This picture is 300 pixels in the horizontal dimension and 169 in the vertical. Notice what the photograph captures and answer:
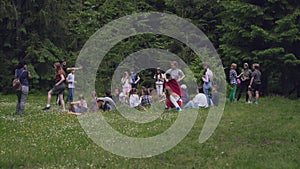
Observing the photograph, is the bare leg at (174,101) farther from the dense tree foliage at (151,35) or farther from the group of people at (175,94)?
the dense tree foliage at (151,35)

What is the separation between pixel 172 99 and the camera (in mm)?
17641

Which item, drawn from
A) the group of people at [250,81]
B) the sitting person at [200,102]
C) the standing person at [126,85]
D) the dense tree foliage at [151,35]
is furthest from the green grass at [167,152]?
the dense tree foliage at [151,35]

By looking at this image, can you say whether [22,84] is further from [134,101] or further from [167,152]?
[167,152]

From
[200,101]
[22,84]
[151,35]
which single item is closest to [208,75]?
[200,101]

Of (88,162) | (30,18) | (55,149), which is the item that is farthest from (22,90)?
(30,18)

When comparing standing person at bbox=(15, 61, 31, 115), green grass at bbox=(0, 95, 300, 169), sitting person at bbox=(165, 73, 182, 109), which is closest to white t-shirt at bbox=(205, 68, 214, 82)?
sitting person at bbox=(165, 73, 182, 109)

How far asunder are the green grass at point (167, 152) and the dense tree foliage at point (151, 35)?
12.5 metres

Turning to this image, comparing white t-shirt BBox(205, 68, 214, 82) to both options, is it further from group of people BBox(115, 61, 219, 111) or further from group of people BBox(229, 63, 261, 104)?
group of people BBox(229, 63, 261, 104)

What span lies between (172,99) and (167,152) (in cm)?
782

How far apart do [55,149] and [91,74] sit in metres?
19.9

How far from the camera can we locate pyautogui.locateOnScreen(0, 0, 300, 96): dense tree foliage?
27391mm

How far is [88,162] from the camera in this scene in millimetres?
8875

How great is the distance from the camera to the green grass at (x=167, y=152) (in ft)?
29.2

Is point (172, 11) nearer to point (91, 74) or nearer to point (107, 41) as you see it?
point (107, 41)
